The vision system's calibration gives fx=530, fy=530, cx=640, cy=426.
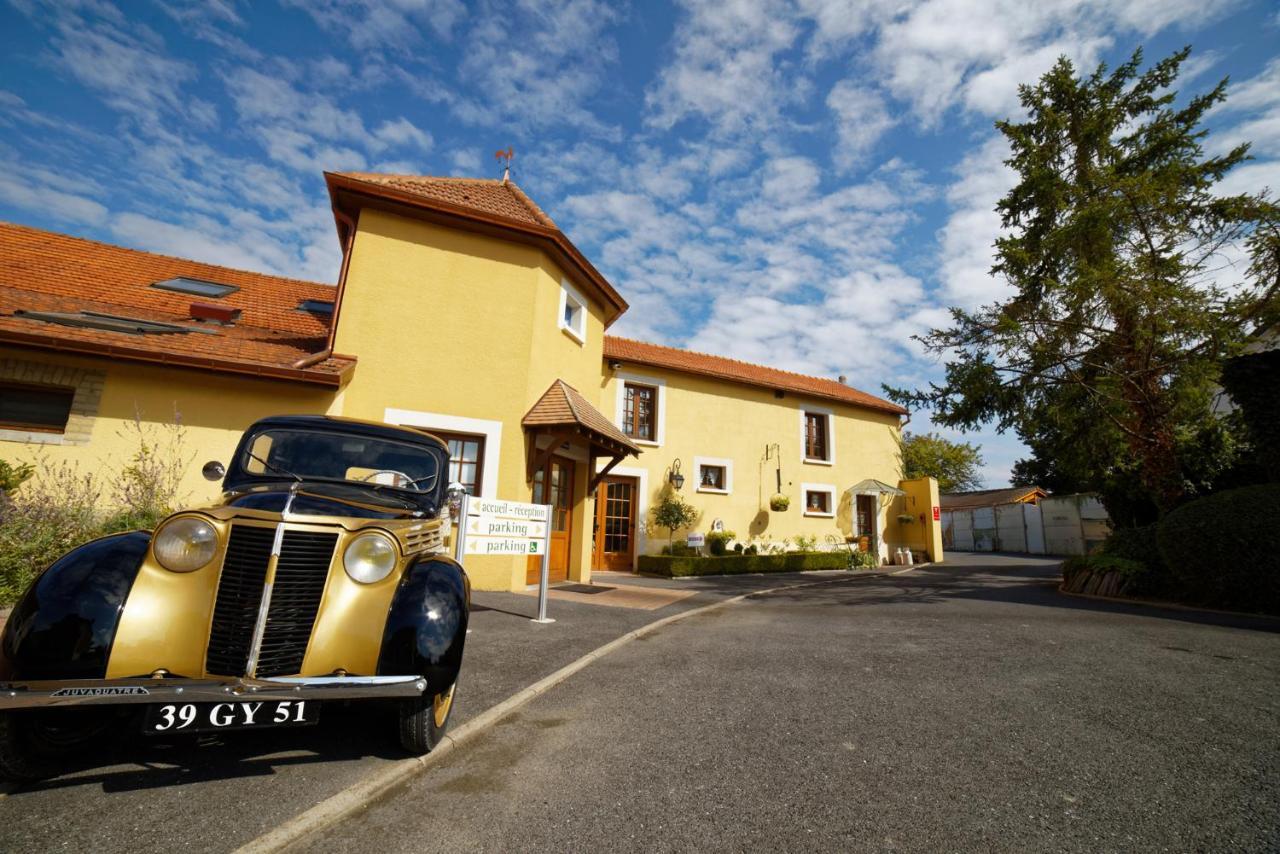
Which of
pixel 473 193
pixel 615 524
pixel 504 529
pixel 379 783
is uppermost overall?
pixel 473 193

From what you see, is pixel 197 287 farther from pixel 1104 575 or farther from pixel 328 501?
pixel 1104 575

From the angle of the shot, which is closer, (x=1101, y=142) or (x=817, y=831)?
(x=817, y=831)

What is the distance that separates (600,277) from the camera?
10922 mm

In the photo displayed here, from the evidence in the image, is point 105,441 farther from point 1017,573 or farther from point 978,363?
point 1017,573

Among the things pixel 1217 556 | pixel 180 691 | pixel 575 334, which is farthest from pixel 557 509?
pixel 1217 556

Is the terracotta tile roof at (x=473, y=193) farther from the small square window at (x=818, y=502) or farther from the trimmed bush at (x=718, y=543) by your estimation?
the small square window at (x=818, y=502)

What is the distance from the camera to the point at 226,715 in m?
2.22

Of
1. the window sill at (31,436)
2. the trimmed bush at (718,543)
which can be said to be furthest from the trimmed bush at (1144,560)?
the window sill at (31,436)

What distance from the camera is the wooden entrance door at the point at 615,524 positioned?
13.9 m

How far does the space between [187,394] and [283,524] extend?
6591 mm

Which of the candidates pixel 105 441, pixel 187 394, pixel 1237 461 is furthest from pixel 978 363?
pixel 105 441

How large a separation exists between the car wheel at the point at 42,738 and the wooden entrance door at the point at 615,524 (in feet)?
37.2

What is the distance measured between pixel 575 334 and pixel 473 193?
10.5 ft

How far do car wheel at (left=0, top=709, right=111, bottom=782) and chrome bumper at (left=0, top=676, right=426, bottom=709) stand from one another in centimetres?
42
